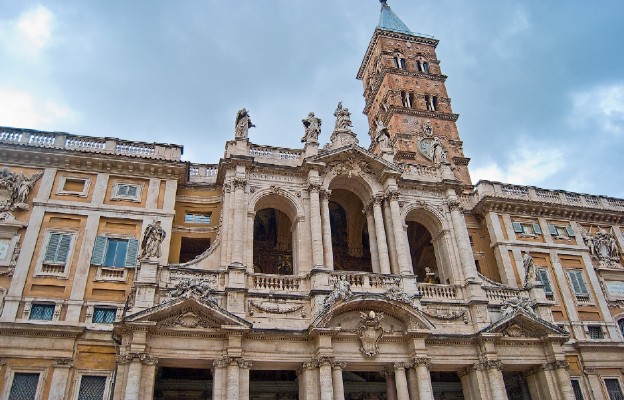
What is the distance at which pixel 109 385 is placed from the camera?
65.4 feet

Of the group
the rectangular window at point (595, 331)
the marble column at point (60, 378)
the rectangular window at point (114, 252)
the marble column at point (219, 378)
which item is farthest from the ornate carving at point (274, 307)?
the rectangular window at point (595, 331)

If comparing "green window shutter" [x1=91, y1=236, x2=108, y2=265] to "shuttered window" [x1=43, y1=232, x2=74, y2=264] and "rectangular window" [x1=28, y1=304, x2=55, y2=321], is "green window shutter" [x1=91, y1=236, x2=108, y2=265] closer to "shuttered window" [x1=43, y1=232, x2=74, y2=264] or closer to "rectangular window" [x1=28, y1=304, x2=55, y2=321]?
"shuttered window" [x1=43, y1=232, x2=74, y2=264]

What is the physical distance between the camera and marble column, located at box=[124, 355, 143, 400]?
17.8 metres

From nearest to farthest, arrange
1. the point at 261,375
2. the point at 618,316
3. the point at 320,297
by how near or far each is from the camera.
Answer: the point at 320,297 < the point at 261,375 < the point at 618,316

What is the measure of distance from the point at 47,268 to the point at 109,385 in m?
5.72

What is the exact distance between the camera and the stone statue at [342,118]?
88.9 ft

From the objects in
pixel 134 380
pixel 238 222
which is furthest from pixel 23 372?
pixel 238 222

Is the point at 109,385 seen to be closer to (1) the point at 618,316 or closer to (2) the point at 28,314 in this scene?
(2) the point at 28,314

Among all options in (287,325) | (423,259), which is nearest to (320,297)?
(287,325)

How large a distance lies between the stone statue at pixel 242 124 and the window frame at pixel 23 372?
42.7 feet

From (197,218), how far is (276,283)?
6.13 metres

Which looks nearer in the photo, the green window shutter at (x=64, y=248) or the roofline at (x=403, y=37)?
the green window shutter at (x=64, y=248)

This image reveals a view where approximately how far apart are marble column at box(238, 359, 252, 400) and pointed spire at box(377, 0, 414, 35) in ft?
117

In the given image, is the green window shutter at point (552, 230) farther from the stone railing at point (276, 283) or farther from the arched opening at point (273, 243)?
the stone railing at point (276, 283)
